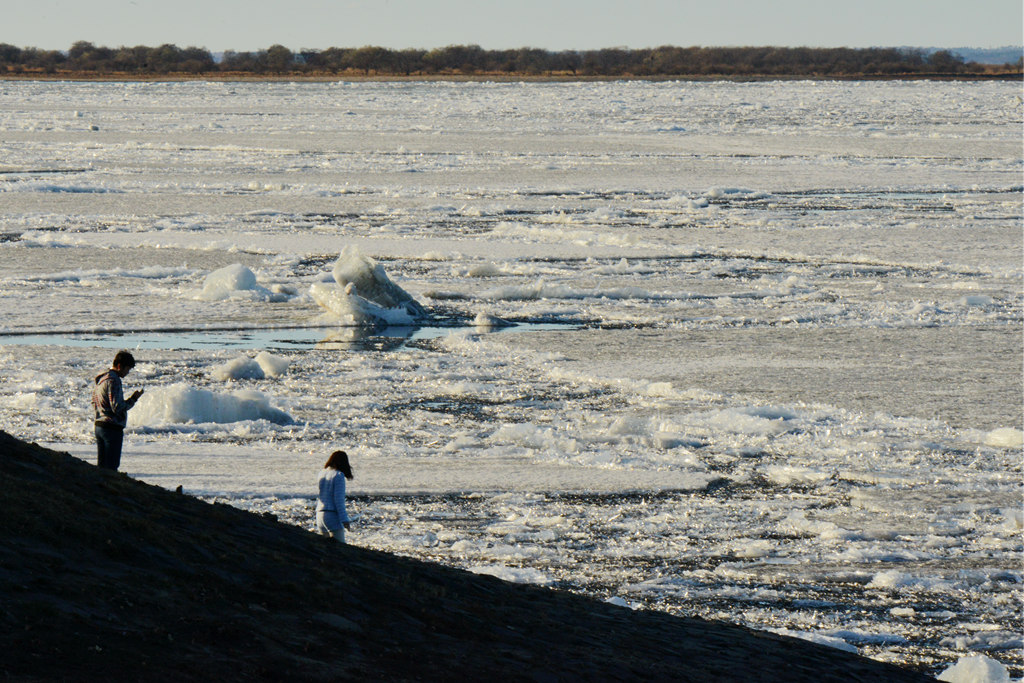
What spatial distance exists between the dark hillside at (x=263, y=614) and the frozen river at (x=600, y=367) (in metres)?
1.01

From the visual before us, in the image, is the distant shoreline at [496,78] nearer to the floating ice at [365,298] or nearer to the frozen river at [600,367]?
the frozen river at [600,367]

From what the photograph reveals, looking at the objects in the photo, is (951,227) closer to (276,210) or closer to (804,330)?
(804,330)

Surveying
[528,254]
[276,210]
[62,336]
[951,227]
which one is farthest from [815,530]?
[276,210]

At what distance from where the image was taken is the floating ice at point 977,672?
5.79 metres

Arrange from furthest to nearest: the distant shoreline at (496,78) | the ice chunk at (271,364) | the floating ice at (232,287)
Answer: the distant shoreline at (496,78) → the floating ice at (232,287) → the ice chunk at (271,364)

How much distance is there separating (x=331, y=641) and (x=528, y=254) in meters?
14.3

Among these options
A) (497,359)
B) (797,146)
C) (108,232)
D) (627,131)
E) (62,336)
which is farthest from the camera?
(627,131)

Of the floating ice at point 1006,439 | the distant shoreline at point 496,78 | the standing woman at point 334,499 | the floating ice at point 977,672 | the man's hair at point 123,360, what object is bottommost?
the floating ice at point 977,672

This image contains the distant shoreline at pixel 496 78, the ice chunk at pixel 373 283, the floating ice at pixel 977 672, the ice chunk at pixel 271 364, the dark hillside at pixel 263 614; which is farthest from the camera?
the distant shoreline at pixel 496 78

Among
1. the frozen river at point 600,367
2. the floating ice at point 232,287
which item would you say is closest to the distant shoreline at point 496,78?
the frozen river at point 600,367

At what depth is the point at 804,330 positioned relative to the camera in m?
13.8

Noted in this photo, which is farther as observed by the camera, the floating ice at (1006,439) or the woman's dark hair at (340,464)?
the floating ice at (1006,439)

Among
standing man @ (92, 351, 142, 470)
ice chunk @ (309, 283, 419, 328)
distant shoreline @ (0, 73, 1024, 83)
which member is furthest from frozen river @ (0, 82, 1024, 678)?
distant shoreline @ (0, 73, 1024, 83)

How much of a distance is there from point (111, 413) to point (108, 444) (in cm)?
18
